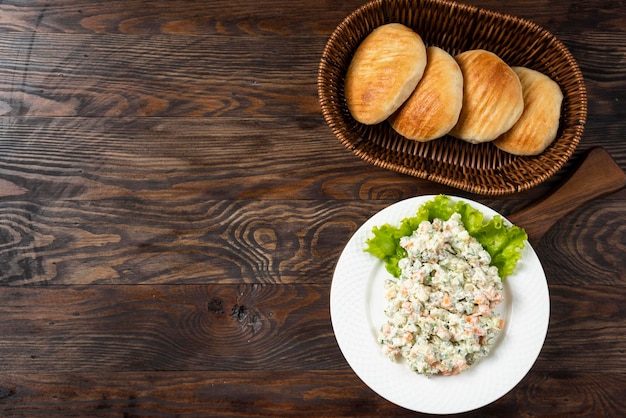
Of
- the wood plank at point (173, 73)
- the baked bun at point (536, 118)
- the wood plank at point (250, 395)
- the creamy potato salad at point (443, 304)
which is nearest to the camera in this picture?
the creamy potato salad at point (443, 304)

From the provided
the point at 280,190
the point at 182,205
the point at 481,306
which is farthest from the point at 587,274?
the point at 182,205

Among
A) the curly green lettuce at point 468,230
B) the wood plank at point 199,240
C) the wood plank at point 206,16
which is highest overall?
the wood plank at point 206,16

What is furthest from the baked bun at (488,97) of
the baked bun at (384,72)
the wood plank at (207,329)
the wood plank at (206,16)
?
the wood plank at (207,329)

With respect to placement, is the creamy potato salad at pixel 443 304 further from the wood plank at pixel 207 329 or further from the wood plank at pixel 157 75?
the wood plank at pixel 157 75

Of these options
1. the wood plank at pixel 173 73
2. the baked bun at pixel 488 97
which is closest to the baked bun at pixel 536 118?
the baked bun at pixel 488 97

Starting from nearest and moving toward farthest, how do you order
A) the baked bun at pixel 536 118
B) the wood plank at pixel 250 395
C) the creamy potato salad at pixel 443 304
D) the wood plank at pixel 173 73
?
1. the creamy potato salad at pixel 443 304
2. the baked bun at pixel 536 118
3. the wood plank at pixel 250 395
4. the wood plank at pixel 173 73

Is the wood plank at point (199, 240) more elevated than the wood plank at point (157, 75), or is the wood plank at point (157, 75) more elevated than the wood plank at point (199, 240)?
the wood plank at point (157, 75)

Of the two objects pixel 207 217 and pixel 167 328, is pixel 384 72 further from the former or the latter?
pixel 167 328

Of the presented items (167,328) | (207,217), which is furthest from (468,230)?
(167,328)

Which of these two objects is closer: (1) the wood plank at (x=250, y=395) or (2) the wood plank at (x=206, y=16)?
(1) the wood plank at (x=250, y=395)
